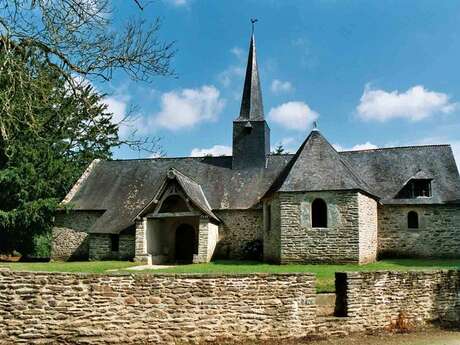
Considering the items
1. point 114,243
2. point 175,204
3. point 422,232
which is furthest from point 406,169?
point 114,243

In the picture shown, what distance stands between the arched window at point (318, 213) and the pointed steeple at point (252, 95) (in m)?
8.49

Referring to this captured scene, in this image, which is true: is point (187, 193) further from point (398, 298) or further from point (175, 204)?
point (398, 298)

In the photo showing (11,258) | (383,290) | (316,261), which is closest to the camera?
(383,290)

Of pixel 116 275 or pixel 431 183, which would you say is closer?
pixel 116 275

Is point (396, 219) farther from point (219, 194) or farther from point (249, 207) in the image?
point (219, 194)

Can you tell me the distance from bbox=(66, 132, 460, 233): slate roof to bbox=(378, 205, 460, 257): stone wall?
1.62 feet

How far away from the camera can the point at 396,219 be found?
22.1 metres

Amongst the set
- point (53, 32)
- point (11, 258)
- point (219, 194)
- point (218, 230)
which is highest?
point (53, 32)

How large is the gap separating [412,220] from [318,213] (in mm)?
5593

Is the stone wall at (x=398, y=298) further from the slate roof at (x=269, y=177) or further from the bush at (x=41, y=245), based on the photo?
the bush at (x=41, y=245)

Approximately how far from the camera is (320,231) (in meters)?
19.2

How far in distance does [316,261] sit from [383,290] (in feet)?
29.3

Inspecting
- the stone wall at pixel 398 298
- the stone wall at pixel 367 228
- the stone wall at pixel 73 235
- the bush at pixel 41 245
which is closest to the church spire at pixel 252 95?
the stone wall at pixel 367 228

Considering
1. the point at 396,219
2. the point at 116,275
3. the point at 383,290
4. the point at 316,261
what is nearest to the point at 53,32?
the point at 116,275
